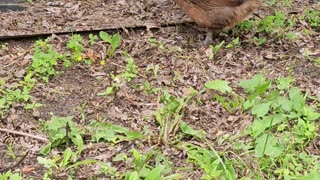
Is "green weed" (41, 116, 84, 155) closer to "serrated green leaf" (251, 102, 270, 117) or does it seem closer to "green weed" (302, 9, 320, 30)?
"serrated green leaf" (251, 102, 270, 117)

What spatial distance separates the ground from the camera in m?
4.15

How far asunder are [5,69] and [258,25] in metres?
2.33

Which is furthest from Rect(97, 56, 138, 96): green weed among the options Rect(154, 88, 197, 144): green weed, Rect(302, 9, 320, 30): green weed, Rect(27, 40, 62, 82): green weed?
Rect(302, 9, 320, 30): green weed

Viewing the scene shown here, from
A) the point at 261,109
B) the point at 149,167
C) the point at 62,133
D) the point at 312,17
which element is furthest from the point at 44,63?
the point at 312,17

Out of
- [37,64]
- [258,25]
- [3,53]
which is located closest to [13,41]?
[3,53]

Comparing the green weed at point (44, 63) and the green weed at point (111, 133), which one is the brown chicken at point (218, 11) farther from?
the green weed at point (111, 133)

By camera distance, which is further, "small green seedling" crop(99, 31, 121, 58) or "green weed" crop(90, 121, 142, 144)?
"small green seedling" crop(99, 31, 121, 58)

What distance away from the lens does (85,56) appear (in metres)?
5.22

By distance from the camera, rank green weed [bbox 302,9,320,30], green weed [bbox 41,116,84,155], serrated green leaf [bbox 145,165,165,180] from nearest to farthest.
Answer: serrated green leaf [bbox 145,165,165,180], green weed [bbox 41,116,84,155], green weed [bbox 302,9,320,30]

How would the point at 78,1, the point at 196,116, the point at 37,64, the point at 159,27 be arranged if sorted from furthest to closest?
the point at 78,1 → the point at 159,27 → the point at 37,64 → the point at 196,116

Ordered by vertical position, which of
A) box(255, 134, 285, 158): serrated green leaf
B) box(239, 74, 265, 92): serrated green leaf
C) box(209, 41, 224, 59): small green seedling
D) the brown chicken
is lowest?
box(255, 134, 285, 158): serrated green leaf

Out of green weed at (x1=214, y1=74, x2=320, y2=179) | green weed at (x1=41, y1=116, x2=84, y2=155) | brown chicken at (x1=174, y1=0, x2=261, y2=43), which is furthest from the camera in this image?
brown chicken at (x1=174, y1=0, x2=261, y2=43)

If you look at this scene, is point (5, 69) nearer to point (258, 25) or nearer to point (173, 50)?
point (173, 50)

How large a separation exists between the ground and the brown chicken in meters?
0.22
